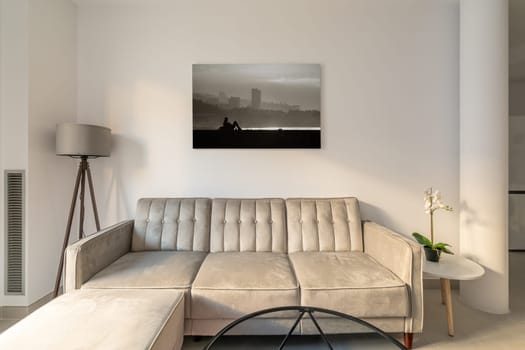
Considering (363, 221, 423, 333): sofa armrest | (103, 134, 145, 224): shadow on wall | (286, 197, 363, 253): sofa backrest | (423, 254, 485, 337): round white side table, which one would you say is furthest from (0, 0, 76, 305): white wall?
(423, 254, 485, 337): round white side table

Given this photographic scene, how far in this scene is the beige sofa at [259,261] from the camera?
1488 millimetres

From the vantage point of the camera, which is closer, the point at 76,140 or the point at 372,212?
the point at 76,140

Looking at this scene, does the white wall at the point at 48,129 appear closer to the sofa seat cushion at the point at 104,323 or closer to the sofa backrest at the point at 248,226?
the sofa seat cushion at the point at 104,323

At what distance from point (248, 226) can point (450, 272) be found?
1.47m

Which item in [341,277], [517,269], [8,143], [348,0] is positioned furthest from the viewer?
[517,269]

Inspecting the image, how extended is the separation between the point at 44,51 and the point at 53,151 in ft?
2.70

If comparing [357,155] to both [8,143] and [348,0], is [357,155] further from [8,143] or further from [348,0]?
[8,143]

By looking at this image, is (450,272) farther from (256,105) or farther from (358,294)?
(256,105)

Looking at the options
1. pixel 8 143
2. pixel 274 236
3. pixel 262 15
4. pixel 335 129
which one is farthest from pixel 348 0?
pixel 8 143

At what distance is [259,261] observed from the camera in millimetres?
1811

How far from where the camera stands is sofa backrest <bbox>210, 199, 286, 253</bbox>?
2076 mm

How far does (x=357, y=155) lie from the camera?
2.40 m

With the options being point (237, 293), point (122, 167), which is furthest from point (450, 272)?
point (122, 167)

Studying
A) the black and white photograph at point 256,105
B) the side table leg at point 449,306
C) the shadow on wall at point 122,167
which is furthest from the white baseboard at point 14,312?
the side table leg at point 449,306
